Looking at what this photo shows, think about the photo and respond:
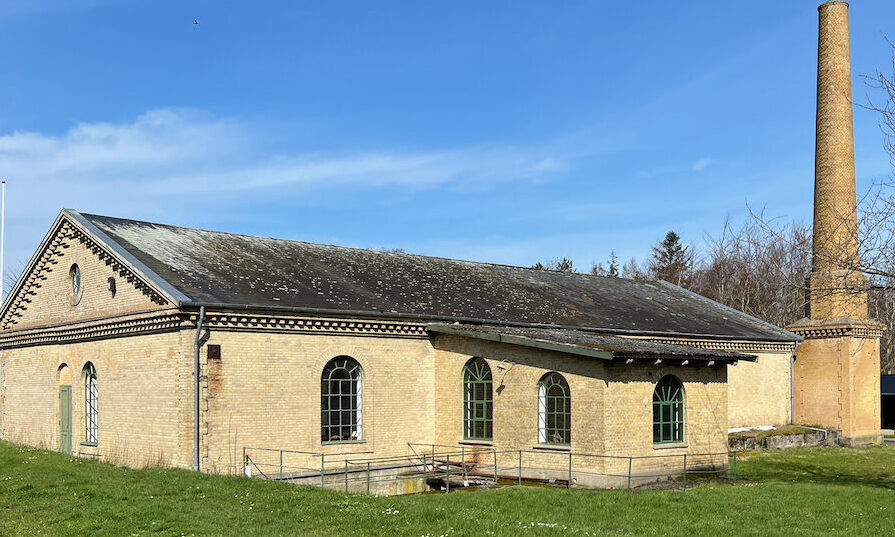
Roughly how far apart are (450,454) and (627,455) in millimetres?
4654

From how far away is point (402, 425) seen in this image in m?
23.4

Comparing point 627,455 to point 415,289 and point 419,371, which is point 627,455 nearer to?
point 419,371

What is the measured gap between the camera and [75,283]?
23953 millimetres

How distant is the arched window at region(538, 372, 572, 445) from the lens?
21.0 meters

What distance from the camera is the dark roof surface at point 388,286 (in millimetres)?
21469

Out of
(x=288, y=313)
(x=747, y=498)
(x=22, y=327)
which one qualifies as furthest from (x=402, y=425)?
(x=22, y=327)

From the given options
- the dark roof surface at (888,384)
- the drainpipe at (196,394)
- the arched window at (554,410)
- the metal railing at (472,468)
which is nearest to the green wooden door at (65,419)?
the drainpipe at (196,394)

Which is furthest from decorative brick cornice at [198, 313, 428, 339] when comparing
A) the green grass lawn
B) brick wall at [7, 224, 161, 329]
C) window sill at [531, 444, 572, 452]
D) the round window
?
the round window

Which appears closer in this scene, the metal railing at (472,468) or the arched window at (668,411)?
the metal railing at (472,468)

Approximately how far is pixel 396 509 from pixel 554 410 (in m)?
7.49

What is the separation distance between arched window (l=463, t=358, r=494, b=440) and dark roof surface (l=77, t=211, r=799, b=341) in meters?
1.63

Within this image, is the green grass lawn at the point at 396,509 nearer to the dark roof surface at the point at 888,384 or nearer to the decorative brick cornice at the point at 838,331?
the decorative brick cornice at the point at 838,331

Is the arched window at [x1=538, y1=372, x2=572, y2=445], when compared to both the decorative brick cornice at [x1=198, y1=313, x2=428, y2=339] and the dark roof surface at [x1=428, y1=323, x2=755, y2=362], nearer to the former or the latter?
the dark roof surface at [x1=428, y1=323, x2=755, y2=362]

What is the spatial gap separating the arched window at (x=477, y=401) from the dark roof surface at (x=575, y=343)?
3.50 feet
